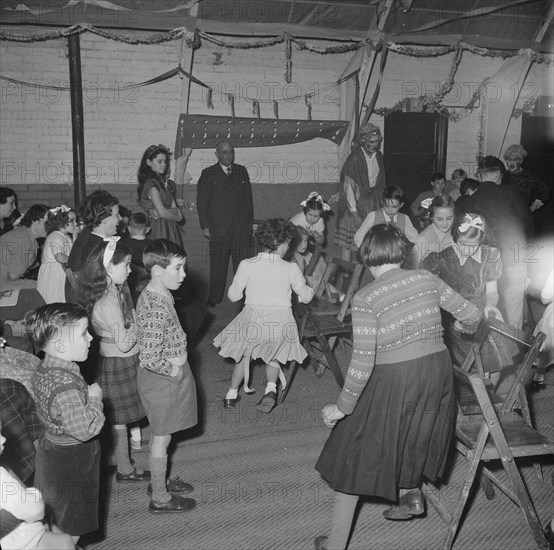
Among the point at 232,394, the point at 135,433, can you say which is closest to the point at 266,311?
the point at 232,394

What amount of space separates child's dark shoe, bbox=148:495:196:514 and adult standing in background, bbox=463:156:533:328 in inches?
135

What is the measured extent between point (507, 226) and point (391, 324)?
3302mm

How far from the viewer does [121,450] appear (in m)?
4.20

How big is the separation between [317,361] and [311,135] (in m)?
4.61

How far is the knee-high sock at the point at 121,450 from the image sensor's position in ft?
13.6

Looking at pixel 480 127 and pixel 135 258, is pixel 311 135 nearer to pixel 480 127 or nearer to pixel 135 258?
pixel 480 127

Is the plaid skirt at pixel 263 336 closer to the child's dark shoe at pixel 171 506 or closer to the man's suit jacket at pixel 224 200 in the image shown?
the child's dark shoe at pixel 171 506

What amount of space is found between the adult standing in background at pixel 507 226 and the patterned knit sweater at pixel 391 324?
2939 mm

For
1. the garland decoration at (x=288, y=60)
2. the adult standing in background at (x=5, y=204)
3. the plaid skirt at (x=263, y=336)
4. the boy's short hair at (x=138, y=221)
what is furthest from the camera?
the garland decoration at (x=288, y=60)

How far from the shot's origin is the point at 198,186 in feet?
29.6

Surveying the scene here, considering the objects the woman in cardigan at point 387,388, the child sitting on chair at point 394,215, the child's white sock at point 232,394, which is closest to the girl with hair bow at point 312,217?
the child sitting on chair at point 394,215

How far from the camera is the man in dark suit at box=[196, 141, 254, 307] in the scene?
897 centimetres

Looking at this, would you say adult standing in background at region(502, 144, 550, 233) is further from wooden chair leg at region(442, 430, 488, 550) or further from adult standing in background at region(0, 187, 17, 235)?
adult standing in background at region(0, 187, 17, 235)

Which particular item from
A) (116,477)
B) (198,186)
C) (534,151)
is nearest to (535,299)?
(534,151)
